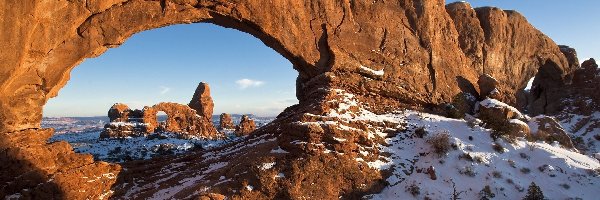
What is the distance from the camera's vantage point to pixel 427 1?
985 inches

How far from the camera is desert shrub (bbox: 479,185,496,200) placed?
622 inches

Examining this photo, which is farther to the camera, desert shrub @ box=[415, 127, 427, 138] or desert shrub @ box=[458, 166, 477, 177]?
desert shrub @ box=[415, 127, 427, 138]

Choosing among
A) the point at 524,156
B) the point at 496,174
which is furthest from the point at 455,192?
the point at 524,156

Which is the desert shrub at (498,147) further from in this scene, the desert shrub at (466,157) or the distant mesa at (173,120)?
the distant mesa at (173,120)

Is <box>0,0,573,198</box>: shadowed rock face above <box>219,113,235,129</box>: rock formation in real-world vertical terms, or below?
above

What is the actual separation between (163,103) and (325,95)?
158ft

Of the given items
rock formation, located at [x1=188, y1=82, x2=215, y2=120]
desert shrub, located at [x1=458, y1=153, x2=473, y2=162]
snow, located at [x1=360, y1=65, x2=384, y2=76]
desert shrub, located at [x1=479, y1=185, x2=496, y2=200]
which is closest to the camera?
desert shrub, located at [x1=479, y1=185, x2=496, y2=200]

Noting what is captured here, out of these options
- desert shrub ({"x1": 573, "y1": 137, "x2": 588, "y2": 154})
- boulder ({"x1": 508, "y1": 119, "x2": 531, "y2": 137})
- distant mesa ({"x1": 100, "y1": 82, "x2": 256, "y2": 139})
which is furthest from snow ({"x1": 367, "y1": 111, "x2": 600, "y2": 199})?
distant mesa ({"x1": 100, "y1": 82, "x2": 256, "y2": 139})

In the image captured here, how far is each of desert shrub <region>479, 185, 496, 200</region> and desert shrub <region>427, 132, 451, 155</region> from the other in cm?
238

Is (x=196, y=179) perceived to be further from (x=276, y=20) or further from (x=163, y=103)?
(x=163, y=103)

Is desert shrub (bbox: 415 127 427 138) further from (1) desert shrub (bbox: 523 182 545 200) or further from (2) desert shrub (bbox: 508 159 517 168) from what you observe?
(1) desert shrub (bbox: 523 182 545 200)

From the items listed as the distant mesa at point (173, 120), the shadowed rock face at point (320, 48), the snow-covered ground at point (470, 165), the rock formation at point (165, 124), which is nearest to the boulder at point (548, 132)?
the snow-covered ground at point (470, 165)

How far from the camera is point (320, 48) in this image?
2139 cm

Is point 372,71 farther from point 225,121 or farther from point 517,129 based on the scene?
point 225,121
